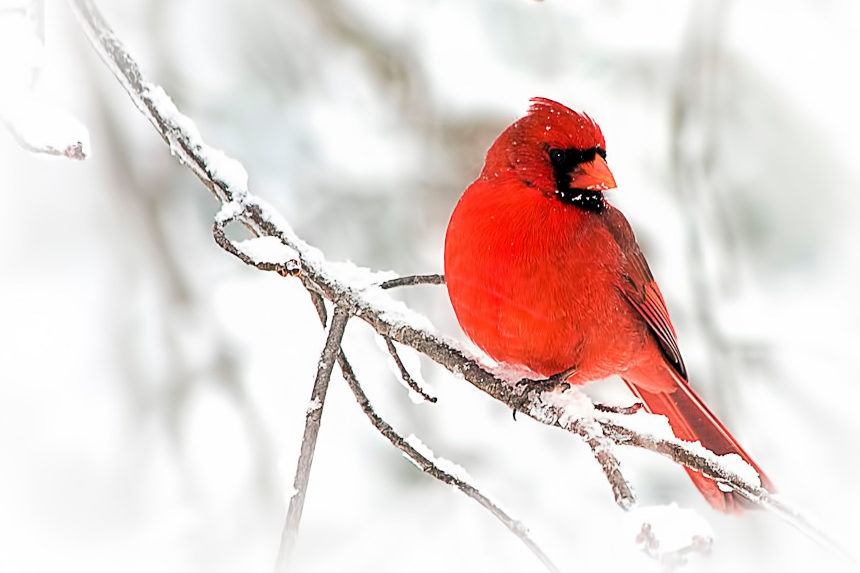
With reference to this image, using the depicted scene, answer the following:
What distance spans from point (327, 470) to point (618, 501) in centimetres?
174

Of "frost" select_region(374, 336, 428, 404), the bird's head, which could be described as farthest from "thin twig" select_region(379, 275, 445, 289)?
the bird's head

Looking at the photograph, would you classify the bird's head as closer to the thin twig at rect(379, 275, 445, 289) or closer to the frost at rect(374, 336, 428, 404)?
the thin twig at rect(379, 275, 445, 289)

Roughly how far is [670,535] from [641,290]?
863mm

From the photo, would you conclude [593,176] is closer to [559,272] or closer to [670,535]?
[559,272]

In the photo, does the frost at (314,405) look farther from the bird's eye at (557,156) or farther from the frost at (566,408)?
the bird's eye at (557,156)

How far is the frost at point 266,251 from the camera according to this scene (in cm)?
130

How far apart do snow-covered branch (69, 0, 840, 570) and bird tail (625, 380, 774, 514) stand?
0.54 metres

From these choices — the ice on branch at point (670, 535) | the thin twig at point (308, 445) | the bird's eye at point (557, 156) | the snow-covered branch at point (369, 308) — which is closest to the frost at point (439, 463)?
the snow-covered branch at point (369, 308)

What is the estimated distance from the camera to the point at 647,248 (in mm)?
3576

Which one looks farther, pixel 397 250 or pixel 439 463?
pixel 397 250

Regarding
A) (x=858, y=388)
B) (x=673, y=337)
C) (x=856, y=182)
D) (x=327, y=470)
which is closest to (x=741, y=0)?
(x=856, y=182)

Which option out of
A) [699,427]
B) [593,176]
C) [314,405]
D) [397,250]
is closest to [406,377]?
[314,405]

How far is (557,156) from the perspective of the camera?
2.06 meters

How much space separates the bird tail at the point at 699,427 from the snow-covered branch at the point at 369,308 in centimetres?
54
